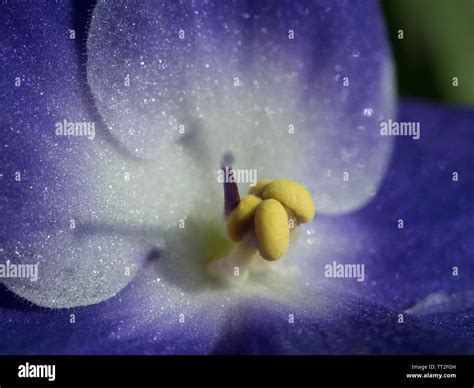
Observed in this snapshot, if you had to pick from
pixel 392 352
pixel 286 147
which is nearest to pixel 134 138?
pixel 286 147

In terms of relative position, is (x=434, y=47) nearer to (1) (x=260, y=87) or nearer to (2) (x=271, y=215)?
(1) (x=260, y=87)

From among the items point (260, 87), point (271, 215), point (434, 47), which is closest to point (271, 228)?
point (271, 215)

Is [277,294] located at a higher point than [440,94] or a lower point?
lower

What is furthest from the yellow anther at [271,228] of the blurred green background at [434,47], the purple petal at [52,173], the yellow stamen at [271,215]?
the blurred green background at [434,47]

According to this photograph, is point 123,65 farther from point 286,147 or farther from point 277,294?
point 277,294

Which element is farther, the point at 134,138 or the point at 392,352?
the point at 134,138
